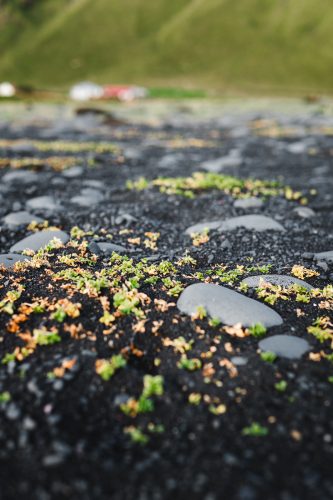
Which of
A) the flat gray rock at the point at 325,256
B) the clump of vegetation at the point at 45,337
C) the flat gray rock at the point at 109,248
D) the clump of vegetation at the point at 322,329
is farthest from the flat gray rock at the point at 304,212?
the clump of vegetation at the point at 45,337

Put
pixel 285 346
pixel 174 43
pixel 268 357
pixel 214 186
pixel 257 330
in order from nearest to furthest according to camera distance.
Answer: pixel 268 357, pixel 285 346, pixel 257 330, pixel 214 186, pixel 174 43

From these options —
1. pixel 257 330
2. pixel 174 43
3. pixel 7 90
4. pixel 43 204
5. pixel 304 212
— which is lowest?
pixel 7 90

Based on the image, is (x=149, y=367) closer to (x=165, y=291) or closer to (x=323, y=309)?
(x=165, y=291)

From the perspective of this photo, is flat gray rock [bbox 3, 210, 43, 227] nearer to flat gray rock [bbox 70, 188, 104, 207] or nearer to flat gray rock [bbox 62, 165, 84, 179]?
flat gray rock [bbox 70, 188, 104, 207]

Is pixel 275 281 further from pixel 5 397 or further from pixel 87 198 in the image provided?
pixel 87 198

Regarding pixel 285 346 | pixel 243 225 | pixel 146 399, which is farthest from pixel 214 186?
pixel 146 399

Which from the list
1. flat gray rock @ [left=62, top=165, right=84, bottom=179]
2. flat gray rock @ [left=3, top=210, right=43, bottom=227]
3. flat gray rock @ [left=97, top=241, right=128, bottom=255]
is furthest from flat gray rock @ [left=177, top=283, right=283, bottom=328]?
flat gray rock @ [left=62, top=165, right=84, bottom=179]
